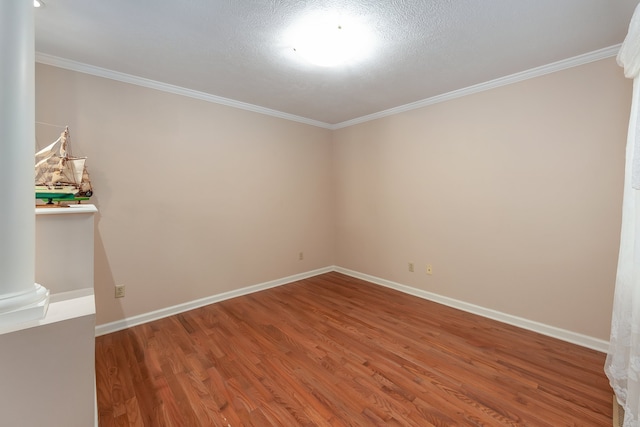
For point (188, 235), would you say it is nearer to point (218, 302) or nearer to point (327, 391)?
point (218, 302)

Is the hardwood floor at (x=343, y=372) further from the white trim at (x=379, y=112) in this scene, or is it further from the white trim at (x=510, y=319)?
the white trim at (x=379, y=112)

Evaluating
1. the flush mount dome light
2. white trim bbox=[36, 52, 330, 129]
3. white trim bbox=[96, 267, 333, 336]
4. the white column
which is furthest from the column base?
white trim bbox=[36, 52, 330, 129]

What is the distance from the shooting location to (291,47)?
2.12 metres

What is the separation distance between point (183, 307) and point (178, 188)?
134 centimetres

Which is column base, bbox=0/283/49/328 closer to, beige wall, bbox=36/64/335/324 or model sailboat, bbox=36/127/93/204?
model sailboat, bbox=36/127/93/204

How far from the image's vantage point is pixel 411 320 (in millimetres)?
2838

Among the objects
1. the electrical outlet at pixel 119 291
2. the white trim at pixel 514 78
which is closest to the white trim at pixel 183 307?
the electrical outlet at pixel 119 291

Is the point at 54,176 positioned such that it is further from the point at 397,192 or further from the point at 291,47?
the point at 397,192

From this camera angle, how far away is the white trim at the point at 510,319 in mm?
2326

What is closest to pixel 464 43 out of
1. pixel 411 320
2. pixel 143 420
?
pixel 411 320

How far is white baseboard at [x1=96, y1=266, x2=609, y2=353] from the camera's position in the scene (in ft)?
7.84

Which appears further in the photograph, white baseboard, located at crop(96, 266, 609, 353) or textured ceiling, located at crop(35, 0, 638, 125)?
white baseboard, located at crop(96, 266, 609, 353)

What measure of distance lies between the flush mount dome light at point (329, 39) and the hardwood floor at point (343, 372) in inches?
96.7

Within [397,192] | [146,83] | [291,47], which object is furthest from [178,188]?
[397,192]
